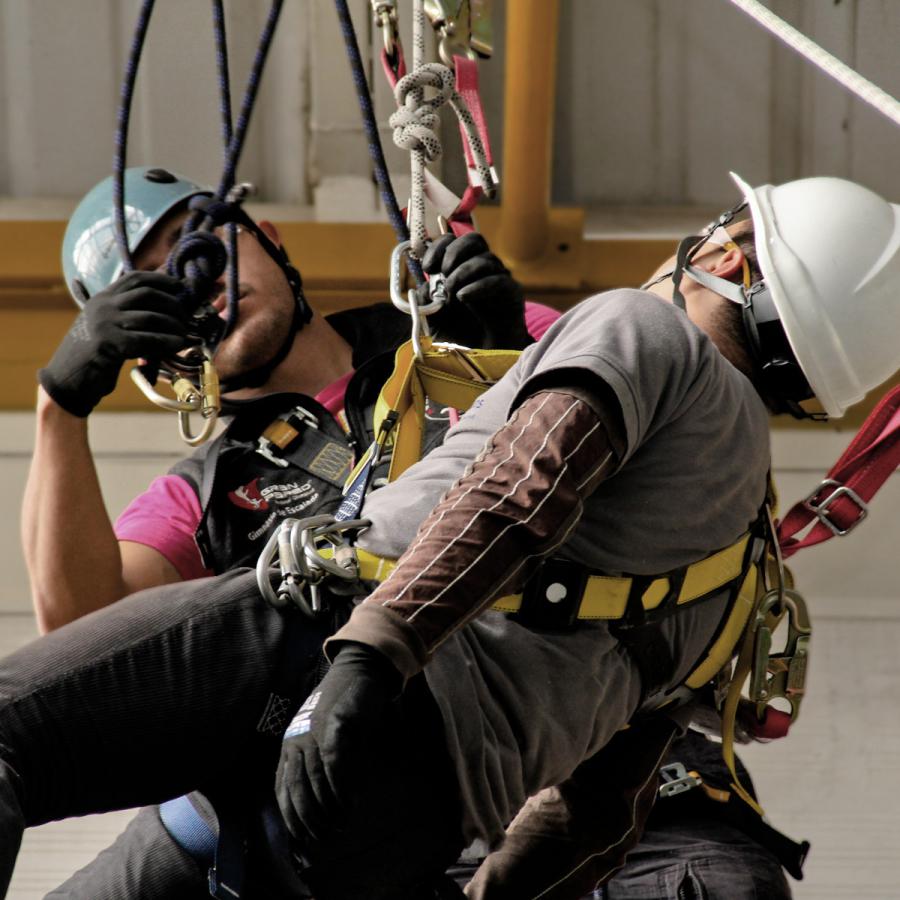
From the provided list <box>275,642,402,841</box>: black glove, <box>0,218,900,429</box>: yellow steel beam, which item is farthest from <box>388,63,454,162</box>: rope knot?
<box>0,218,900,429</box>: yellow steel beam

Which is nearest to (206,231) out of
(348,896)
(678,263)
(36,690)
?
(678,263)

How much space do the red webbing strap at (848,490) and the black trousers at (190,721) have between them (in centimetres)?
Result: 79

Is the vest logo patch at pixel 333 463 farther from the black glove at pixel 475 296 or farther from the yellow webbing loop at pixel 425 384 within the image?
the yellow webbing loop at pixel 425 384

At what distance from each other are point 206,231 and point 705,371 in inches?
38.2

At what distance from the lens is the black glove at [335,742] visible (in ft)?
4.85

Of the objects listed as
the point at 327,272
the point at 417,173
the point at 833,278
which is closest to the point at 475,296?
the point at 417,173

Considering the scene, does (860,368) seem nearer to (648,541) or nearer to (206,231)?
(648,541)

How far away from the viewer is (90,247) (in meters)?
3.14

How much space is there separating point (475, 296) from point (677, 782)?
1.01m

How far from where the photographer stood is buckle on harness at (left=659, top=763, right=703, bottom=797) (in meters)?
2.80

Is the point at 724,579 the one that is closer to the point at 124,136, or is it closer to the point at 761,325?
the point at 761,325

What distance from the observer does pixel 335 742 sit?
4.85ft

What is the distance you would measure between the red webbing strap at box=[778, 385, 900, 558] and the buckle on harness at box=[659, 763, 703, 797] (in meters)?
0.68

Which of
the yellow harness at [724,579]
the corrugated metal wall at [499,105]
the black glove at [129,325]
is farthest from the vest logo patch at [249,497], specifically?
the corrugated metal wall at [499,105]
